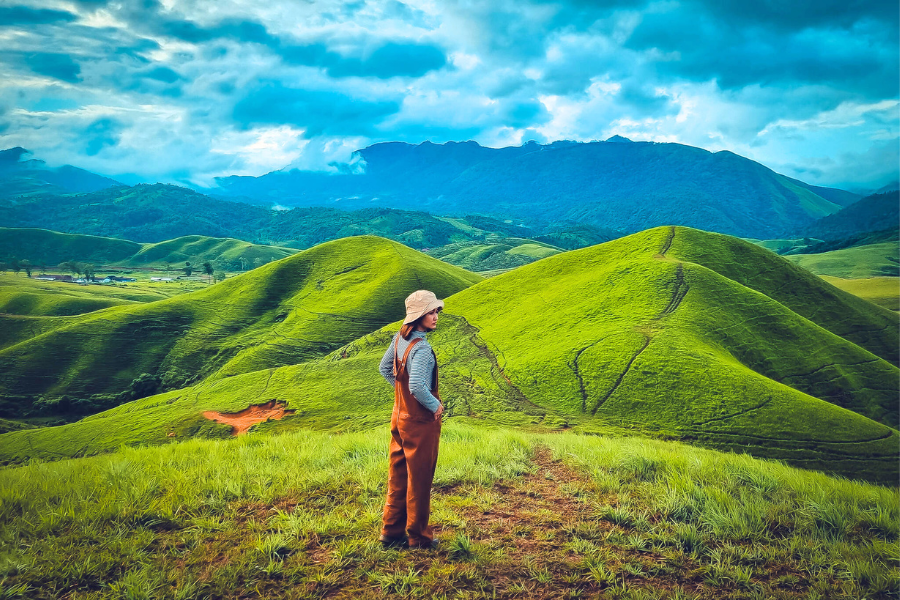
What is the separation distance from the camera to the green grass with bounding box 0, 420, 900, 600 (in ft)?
16.6

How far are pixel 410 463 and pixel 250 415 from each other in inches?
1338

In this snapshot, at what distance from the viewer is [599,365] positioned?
27.1m

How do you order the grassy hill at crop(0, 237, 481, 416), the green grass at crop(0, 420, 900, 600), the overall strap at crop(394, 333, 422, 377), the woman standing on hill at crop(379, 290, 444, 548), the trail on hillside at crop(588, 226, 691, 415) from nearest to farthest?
the green grass at crop(0, 420, 900, 600) < the woman standing on hill at crop(379, 290, 444, 548) < the overall strap at crop(394, 333, 422, 377) < the trail on hillside at crop(588, 226, 691, 415) < the grassy hill at crop(0, 237, 481, 416)

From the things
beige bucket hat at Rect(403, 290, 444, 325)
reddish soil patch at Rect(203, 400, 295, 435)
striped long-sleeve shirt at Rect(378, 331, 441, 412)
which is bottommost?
reddish soil patch at Rect(203, 400, 295, 435)

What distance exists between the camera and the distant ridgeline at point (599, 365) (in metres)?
22.1

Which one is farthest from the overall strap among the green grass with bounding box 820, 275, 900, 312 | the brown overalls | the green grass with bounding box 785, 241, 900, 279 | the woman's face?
the green grass with bounding box 785, 241, 900, 279

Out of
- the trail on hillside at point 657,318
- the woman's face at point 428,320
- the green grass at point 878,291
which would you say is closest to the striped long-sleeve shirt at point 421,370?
the woman's face at point 428,320

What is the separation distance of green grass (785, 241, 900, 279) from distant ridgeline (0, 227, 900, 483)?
15333 cm

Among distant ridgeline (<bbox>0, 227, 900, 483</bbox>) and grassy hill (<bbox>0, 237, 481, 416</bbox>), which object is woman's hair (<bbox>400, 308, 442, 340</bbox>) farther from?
grassy hill (<bbox>0, 237, 481, 416</bbox>)

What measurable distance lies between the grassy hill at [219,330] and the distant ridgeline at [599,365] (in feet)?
1.05

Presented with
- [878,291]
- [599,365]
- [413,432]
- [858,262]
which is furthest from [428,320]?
[858,262]

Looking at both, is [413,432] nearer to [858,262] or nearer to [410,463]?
[410,463]

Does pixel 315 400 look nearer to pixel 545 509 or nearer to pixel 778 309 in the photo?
pixel 545 509

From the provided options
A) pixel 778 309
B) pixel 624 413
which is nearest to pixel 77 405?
pixel 624 413
